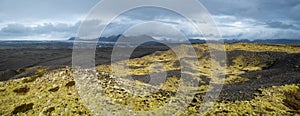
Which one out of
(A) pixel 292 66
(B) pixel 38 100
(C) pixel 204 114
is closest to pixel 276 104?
(C) pixel 204 114

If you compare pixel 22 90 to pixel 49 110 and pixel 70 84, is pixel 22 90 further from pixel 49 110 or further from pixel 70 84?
pixel 49 110

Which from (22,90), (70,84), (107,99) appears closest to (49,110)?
(70,84)

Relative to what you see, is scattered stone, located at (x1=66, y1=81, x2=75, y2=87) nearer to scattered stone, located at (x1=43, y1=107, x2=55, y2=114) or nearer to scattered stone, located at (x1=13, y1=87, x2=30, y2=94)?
scattered stone, located at (x1=43, y1=107, x2=55, y2=114)

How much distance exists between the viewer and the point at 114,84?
655 inches

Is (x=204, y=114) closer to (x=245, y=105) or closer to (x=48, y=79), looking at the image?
(x=245, y=105)

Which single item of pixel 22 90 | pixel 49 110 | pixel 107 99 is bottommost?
pixel 49 110

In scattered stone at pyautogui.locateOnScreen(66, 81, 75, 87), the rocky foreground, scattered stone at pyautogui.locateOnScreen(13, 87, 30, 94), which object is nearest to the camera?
the rocky foreground

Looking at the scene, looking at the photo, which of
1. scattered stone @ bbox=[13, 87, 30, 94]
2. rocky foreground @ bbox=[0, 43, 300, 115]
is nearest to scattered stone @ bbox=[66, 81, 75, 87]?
rocky foreground @ bbox=[0, 43, 300, 115]

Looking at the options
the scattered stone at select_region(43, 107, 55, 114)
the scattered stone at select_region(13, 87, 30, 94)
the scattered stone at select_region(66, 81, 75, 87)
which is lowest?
the scattered stone at select_region(43, 107, 55, 114)

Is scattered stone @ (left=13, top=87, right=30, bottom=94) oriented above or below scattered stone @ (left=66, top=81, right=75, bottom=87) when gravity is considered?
below

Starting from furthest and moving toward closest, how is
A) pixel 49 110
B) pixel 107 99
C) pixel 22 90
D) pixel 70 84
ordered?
pixel 22 90 → pixel 70 84 → pixel 107 99 → pixel 49 110

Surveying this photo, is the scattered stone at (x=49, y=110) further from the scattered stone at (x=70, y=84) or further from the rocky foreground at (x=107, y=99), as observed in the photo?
the scattered stone at (x=70, y=84)

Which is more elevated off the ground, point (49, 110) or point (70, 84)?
point (70, 84)

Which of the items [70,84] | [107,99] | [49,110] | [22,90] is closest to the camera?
[49,110]
